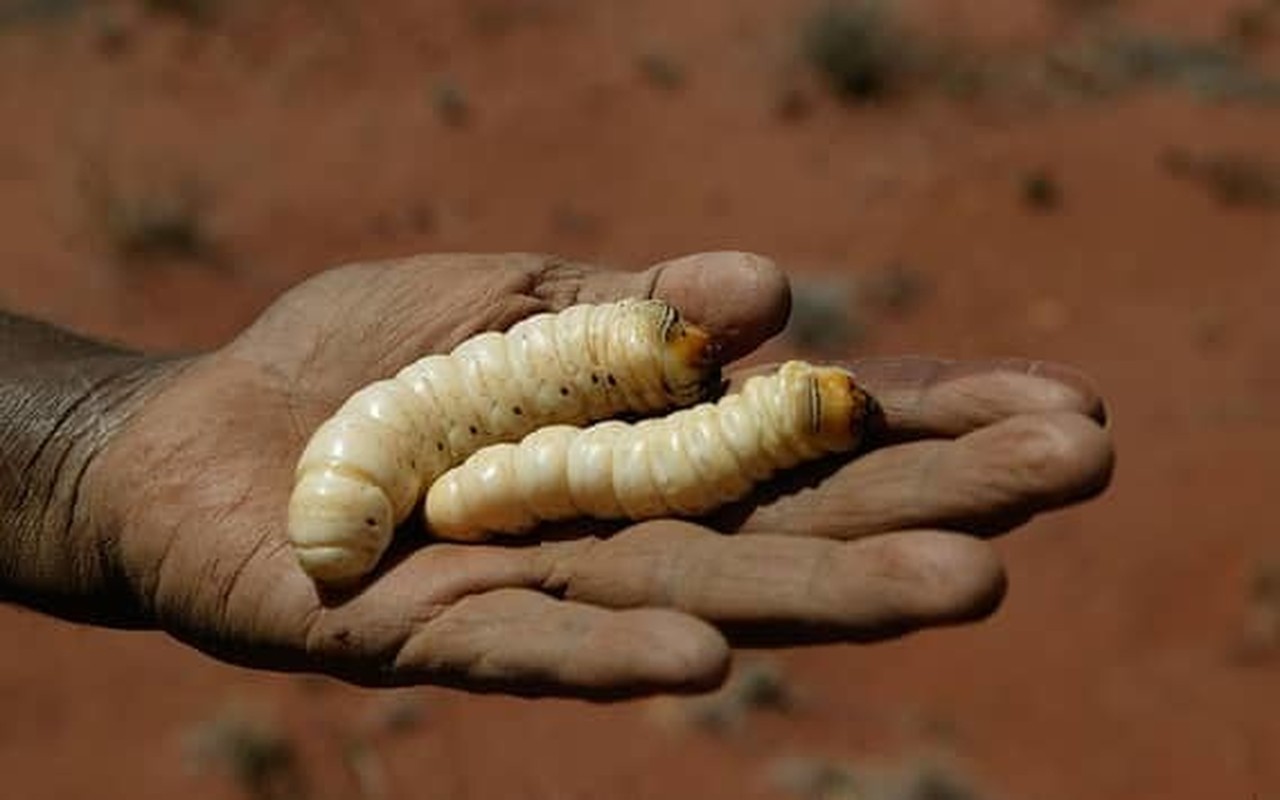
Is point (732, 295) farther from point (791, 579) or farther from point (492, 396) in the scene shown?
point (791, 579)

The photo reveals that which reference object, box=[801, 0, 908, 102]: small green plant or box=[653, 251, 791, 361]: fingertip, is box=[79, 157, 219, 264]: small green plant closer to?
box=[801, 0, 908, 102]: small green plant

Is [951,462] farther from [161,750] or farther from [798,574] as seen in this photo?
[161,750]

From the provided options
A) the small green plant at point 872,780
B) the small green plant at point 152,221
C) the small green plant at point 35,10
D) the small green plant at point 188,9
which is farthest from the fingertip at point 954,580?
the small green plant at point 35,10

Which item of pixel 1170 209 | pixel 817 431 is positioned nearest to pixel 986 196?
pixel 1170 209

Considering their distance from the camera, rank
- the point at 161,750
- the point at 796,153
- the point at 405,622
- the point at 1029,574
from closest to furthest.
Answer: the point at 405,622 < the point at 161,750 < the point at 1029,574 < the point at 796,153

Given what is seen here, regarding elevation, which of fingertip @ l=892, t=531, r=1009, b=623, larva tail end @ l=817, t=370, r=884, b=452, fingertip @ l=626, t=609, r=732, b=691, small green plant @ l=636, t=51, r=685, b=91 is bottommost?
small green plant @ l=636, t=51, r=685, b=91

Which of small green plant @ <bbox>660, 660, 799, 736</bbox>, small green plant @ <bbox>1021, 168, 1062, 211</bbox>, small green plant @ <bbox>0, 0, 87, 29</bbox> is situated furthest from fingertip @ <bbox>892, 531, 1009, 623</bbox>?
small green plant @ <bbox>0, 0, 87, 29</bbox>
